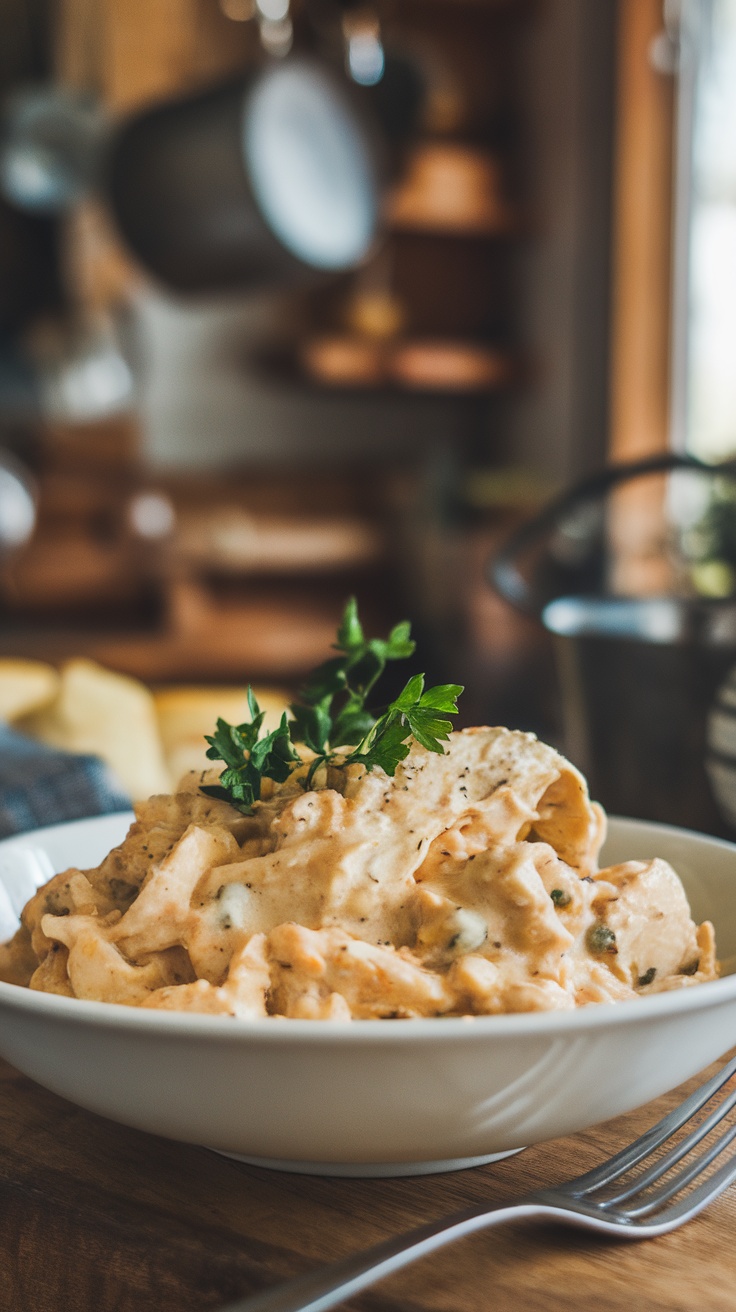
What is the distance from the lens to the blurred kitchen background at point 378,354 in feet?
11.0

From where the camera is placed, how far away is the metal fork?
43 cm

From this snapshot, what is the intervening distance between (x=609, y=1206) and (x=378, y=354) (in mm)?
3596

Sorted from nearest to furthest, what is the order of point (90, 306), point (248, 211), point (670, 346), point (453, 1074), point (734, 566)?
point (453, 1074) → point (734, 566) → point (248, 211) → point (670, 346) → point (90, 306)

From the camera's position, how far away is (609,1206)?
529 millimetres

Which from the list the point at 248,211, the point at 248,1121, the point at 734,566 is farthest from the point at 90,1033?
the point at 248,211

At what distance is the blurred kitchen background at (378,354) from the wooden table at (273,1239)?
225 cm

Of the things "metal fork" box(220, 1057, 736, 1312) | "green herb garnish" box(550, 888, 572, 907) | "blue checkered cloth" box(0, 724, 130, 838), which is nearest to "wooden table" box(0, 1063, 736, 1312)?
"metal fork" box(220, 1057, 736, 1312)

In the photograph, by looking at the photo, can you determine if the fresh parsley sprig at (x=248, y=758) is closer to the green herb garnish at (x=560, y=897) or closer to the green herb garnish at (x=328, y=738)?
the green herb garnish at (x=328, y=738)

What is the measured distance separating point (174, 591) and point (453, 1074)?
3.20 meters

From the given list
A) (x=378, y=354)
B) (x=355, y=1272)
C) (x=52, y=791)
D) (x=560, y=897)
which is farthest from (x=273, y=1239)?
(x=378, y=354)

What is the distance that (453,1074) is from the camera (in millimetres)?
470

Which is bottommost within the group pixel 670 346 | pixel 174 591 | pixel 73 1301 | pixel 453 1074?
pixel 174 591

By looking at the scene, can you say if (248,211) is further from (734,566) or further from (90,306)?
(90,306)

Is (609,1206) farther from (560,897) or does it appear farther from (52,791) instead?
(52,791)
